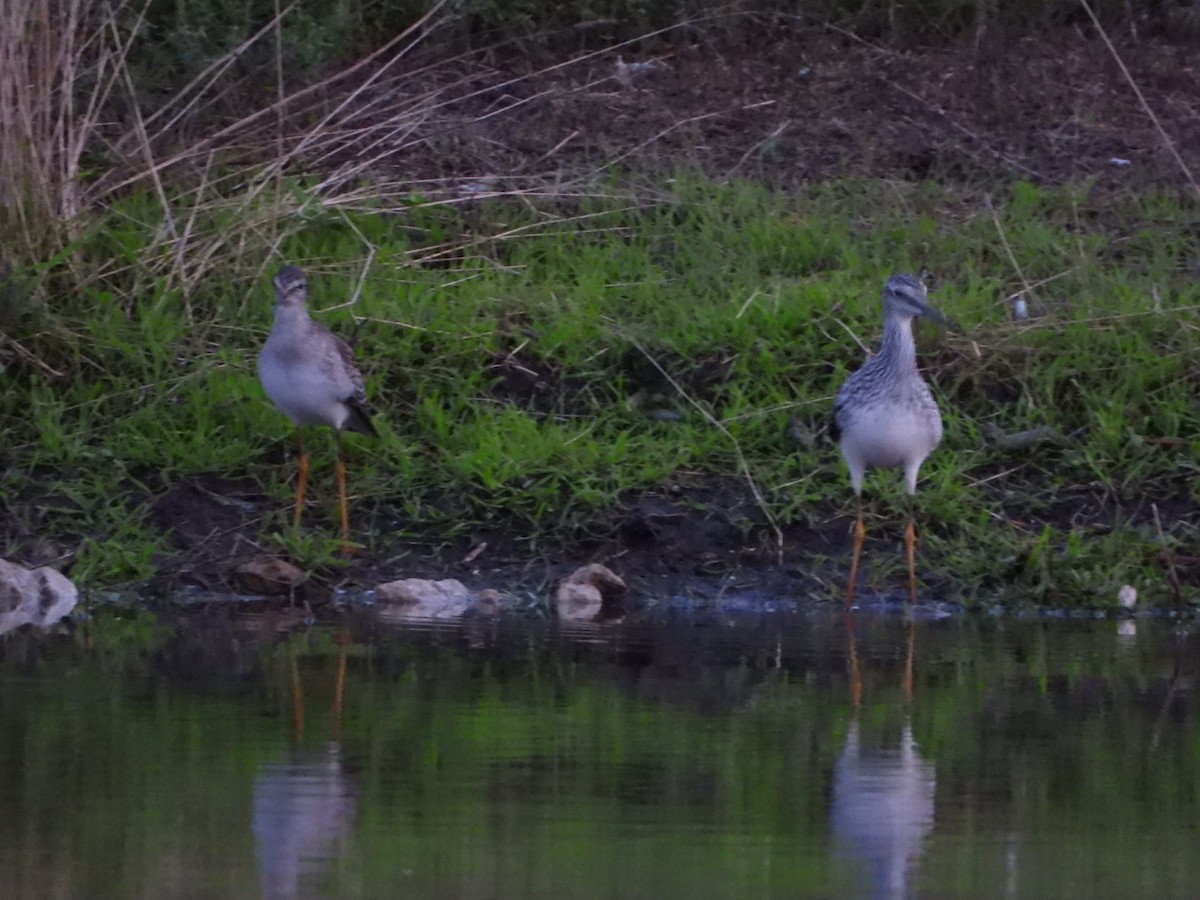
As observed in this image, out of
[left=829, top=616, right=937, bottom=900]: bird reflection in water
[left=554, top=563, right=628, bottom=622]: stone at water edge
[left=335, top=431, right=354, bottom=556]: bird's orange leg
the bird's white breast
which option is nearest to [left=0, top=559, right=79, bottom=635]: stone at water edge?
[left=335, top=431, right=354, bottom=556]: bird's orange leg

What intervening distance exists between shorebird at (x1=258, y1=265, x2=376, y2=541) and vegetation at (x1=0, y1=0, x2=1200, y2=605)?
0.63 feet

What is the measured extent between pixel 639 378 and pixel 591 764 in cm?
442

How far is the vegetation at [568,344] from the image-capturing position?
27.8 ft

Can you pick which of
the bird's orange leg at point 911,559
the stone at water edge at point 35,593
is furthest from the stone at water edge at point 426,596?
the bird's orange leg at point 911,559

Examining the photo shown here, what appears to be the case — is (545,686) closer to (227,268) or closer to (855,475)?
(855,475)

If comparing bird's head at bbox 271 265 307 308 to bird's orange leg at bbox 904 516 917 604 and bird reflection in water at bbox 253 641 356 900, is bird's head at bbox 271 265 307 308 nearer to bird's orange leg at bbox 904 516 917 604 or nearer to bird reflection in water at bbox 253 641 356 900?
bird's orange leg at bbox 904 516 917 604

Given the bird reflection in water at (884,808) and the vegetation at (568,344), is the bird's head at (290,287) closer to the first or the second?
the vegetation at (568,344)

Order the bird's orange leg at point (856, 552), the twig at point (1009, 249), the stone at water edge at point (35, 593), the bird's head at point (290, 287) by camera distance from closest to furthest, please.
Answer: the stone at water edge at point (35, 593)
the bird's orange leg at point (856, 552)
the bird's head at point (290, 287)
the twig at point (1009, 249)

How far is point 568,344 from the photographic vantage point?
9.30 metres

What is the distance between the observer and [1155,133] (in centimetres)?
1161

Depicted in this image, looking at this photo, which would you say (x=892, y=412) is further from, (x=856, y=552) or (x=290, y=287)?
(x=290, y=287)

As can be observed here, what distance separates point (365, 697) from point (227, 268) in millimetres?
4329

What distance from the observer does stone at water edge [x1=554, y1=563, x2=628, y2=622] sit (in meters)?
7.88

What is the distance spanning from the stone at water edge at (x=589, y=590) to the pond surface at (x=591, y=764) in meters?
0.63
